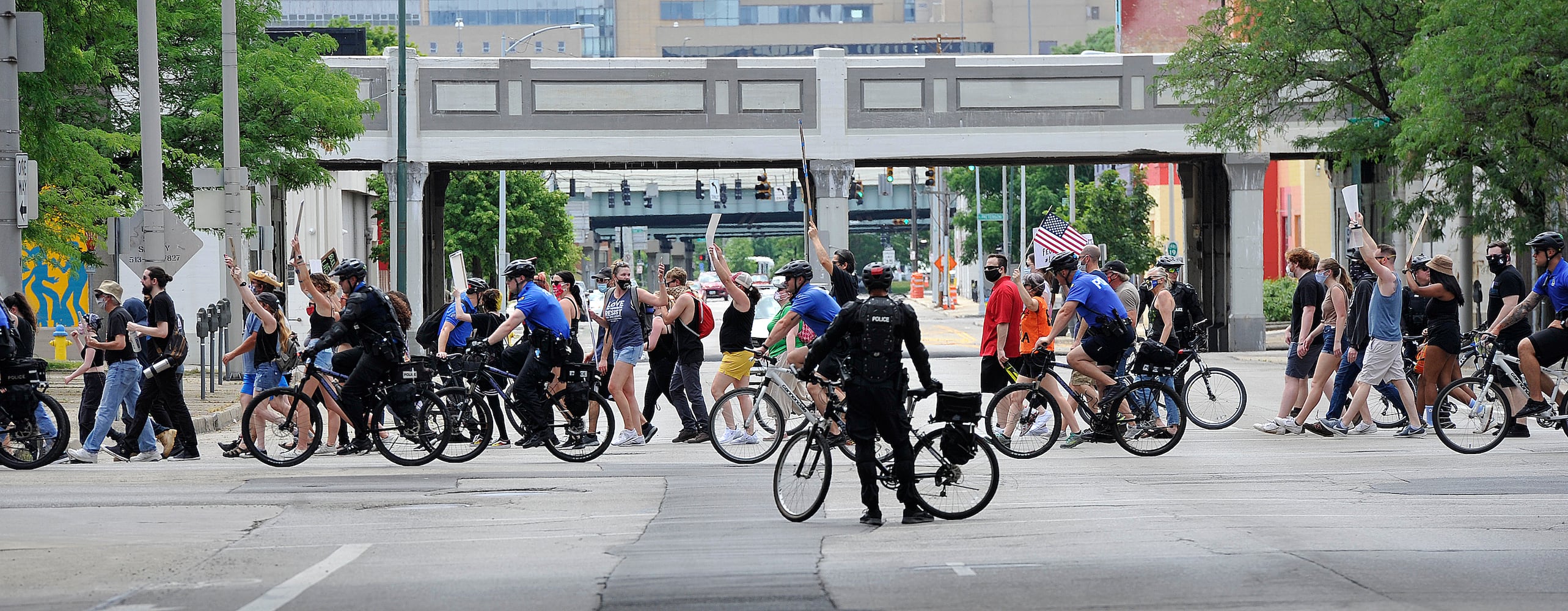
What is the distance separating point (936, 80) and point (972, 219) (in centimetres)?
3573

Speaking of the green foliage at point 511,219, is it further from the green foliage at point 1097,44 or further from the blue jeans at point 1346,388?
the green foliage at point 1097,44

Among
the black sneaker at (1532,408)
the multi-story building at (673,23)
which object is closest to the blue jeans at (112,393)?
the black sneaker at (1532,408)

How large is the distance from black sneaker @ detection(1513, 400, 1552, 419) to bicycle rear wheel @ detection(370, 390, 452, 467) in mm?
8279

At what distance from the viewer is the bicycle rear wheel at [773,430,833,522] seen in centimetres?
1049

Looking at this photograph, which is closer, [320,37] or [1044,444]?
[1044,444]

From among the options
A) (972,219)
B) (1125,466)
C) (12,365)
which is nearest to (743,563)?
(1125,466)

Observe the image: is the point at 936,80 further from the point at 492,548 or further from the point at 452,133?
the point at 492,548

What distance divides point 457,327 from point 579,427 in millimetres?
4516

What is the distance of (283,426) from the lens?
1406cm

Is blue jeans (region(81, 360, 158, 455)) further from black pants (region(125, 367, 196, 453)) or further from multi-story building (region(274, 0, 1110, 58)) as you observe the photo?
multi-story building (region(274, 0, 1110, 58))

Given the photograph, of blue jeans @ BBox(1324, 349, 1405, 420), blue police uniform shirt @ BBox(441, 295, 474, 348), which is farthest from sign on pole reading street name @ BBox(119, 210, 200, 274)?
blue jeans @ BBox(1324, 349, 1405, 420)

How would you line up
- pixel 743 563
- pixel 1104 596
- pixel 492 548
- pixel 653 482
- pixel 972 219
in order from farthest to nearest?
pixel 972 219, pixel 653 482, pixel 492 548, pixel 743 563, pixel 1104 596

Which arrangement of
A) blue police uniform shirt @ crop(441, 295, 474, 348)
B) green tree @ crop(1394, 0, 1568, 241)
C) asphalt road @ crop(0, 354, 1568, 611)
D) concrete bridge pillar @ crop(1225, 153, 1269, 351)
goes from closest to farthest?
asphalt road @ crop(0, 354, 1568, 611), blue police uniform shirt @ crop(441, 295, 474, 348), green tree @ crop(1394, 0, 1568, 241), concrete bridge pillar @ crop(1225, 153, 1269, 351)

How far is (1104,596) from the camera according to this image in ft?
25.4
